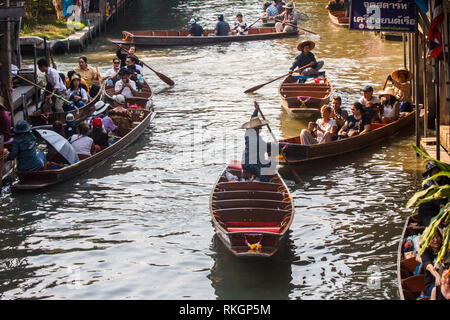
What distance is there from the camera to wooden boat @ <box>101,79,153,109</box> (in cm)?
1938

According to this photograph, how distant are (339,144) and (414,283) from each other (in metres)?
6.70

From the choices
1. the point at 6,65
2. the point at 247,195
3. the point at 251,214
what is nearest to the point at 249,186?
the point at 247,195

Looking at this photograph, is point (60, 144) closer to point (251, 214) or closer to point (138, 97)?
point (251, 214)

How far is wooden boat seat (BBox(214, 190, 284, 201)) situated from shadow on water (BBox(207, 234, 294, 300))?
1.00 meters

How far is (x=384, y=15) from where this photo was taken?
1360 centimetres

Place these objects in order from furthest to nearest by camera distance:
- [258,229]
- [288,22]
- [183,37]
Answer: [288,22]
[183,37]
[258,229]

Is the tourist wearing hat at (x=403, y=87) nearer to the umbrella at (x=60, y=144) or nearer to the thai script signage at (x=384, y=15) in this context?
the thai script signage at (x=384, y=15)

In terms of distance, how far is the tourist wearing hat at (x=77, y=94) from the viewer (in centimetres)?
1828

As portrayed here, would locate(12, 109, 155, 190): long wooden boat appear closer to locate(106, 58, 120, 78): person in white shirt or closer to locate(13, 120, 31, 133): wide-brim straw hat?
locate(13, 120, 31, 133): wide-brim straw hat

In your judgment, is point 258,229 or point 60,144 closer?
point 258,229

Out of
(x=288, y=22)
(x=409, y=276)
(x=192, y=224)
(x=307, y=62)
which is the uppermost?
(x=288, y=22)

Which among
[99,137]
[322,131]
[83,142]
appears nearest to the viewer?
[83,142]
